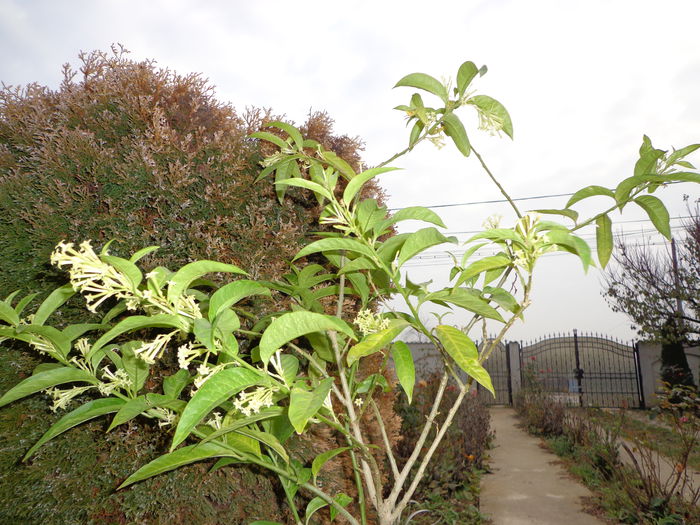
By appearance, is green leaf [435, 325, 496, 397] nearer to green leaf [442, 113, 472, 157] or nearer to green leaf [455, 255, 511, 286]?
green leaf [455, 255, 511, 286]

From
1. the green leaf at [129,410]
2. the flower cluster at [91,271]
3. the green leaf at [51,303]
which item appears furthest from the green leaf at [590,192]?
the green leaf at [51,303]

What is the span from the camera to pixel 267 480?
1765 mm

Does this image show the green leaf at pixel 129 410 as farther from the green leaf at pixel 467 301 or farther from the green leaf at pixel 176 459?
the green leaf at pixel 467 301

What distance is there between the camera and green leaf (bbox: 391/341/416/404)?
91cm

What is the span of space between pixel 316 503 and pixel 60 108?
6.08ft

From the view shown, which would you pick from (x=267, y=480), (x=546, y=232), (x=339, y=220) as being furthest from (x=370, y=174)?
(x=267, y=480)

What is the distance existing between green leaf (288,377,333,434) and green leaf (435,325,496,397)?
0.24 metres

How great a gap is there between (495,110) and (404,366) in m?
0.78

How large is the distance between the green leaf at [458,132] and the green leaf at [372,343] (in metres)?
0.63

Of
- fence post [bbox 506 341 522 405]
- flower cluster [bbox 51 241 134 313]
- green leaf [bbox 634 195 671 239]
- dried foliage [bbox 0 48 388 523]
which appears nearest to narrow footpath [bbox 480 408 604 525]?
dried foliage [bbox 0 48 388 523]

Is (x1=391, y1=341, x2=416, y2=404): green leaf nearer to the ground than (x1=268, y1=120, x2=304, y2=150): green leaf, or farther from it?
nearer to the ground

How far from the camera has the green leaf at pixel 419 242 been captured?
981mm

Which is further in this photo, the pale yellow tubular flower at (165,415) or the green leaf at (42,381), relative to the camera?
the pale yellow tubular flower at (165,415)

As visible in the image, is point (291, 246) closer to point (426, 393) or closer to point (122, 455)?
point (122, 455)
